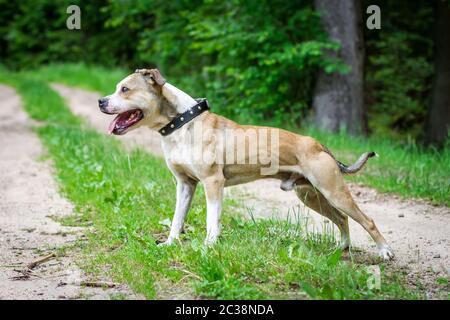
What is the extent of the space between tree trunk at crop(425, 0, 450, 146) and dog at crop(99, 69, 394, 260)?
9.07 metres

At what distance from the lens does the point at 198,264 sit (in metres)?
5.45

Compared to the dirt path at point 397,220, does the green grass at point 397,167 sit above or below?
above

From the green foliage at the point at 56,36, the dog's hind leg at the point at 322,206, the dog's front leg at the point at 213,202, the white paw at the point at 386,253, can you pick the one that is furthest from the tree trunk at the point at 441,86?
the green foliage at the point at 56,36

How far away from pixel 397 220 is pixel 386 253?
1.67 metres

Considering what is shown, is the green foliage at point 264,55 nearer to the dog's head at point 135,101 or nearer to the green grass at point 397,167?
the green grass at point 397,167

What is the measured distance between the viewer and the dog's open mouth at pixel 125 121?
20.5 feet

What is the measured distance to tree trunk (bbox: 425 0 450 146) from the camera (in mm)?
14578

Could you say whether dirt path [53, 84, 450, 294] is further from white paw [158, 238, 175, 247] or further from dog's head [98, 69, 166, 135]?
dog's head [98, 69, 166, 135]

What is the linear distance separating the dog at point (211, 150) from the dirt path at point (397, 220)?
435 millimetres

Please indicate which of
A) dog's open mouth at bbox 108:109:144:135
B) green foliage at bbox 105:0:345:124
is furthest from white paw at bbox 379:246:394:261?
green foliage at bbox 105:0:345:124

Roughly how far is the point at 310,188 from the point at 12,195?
15.3ft

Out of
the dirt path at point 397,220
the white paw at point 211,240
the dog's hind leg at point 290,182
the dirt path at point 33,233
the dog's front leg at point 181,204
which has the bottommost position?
the dirt path at point 397,220

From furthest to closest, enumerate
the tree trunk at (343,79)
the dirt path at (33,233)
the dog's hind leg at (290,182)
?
1. the tree trunk at (343,79)
2. the dog's hind leg at (290,182)
3. the dirt path at (33,233)
